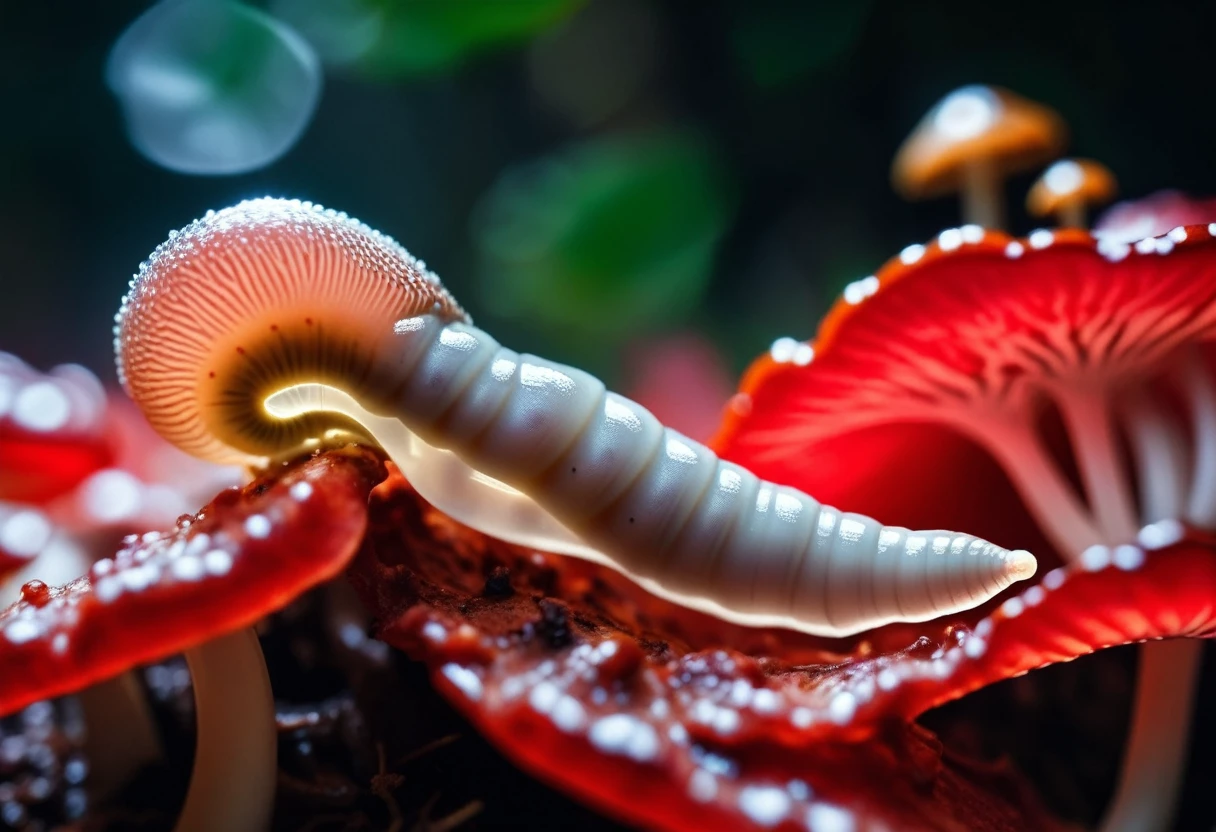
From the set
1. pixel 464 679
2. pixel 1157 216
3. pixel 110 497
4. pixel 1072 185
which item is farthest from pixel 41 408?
pixel 1072 185

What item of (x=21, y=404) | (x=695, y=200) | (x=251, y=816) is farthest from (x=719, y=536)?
(x=695, y=200)

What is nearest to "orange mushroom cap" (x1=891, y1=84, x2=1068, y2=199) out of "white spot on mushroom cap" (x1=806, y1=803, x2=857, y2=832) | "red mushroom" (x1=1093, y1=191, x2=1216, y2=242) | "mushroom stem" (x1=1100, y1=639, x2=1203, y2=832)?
"red mushroom" (x1=1093, y1=191, x2=1216, y2=242)

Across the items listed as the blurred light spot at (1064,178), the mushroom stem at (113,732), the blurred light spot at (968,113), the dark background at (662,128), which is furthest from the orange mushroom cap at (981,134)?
the mushroom stem at (113,732)

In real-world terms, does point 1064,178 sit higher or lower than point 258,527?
higher

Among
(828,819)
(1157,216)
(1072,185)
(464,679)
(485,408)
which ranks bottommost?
(828,819)

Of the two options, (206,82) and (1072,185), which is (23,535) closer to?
(206,82)
